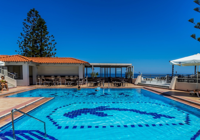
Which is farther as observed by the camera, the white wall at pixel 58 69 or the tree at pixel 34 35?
the tree at pixel 34 35

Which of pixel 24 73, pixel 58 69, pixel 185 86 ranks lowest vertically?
pixel 185 86

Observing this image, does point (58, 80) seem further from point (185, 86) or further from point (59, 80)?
point (185, 86)

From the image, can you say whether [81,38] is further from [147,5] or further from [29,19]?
[147,5]

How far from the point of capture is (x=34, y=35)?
28.8 m

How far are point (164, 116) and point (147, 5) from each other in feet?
60.1

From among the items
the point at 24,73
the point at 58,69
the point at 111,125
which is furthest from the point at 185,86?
the point at 24,73

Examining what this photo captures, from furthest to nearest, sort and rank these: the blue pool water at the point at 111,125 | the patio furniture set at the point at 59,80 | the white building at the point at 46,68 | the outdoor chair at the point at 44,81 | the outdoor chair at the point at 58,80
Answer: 1. the outdoor chair at the point at 58,80
2. the patio furniture set at the point at 59,80
3. the outdoor chair at the point at 44,81
4. the white building at the point at 46,68
5. the blue pool water at the point at 111,125

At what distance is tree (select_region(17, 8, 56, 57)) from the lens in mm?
28688

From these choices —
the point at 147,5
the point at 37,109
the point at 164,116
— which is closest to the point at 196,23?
the point at 147,5

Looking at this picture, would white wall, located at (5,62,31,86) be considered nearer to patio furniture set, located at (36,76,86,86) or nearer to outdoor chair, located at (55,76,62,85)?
patio furniture set, located at (36,76,86,86)

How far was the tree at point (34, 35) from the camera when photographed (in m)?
28.7

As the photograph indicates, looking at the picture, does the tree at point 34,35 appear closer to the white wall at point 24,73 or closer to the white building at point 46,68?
the white building at point 46,68

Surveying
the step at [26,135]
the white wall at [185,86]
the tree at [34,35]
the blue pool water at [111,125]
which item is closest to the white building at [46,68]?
the blue pool water at [111,125]

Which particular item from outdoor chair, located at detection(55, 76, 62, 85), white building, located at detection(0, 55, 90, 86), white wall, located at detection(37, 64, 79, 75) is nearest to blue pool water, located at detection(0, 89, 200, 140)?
outdoor chair, located at detection(55, 76, 62, 85)
